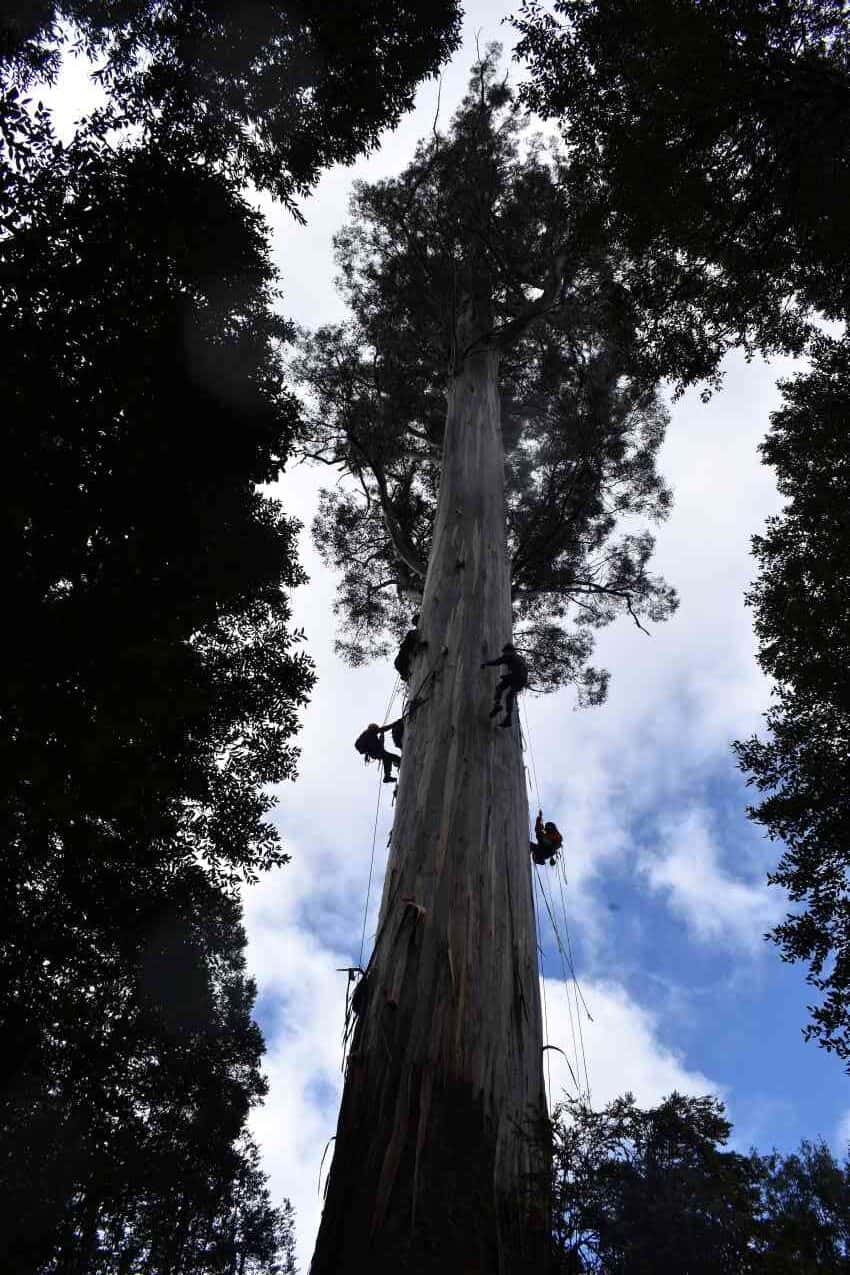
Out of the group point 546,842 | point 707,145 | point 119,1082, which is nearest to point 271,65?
point 707,145

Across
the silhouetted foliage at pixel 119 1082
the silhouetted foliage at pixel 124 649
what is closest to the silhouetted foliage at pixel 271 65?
the silhouetted foliage at pixel 124 649

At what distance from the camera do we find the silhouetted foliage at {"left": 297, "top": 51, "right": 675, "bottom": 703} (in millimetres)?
10938

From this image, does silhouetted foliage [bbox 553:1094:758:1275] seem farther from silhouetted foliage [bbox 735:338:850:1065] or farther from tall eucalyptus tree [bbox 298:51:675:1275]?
silhouetted foliage [bbox 735:338:850:1065]

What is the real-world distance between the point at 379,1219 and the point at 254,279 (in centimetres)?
587

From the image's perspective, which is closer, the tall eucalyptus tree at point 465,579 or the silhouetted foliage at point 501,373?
the tall eucalyptus tree at point 465,579

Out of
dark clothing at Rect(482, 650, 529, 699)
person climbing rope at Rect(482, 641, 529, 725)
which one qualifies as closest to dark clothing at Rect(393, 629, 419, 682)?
dark clothing at Rect(482, 650, 529, 699)

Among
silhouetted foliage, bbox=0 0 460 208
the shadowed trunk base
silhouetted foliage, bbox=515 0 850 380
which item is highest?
silhouetted foliage, bbox=0 0 460 208

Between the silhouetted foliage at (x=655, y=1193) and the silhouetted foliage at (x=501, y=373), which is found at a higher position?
the silhouetted foliage at (x=501, y=373)

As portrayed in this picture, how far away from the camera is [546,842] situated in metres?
6.41

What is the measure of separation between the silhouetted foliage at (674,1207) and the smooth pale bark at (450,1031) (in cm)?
27

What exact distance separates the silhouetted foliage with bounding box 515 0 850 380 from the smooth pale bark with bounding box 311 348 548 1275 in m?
3.53

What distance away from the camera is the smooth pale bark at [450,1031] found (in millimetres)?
2246

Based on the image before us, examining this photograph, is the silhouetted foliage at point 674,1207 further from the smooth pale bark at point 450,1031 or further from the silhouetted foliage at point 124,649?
the silhouetted foliage at point 124,649

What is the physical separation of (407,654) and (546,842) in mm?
2487
